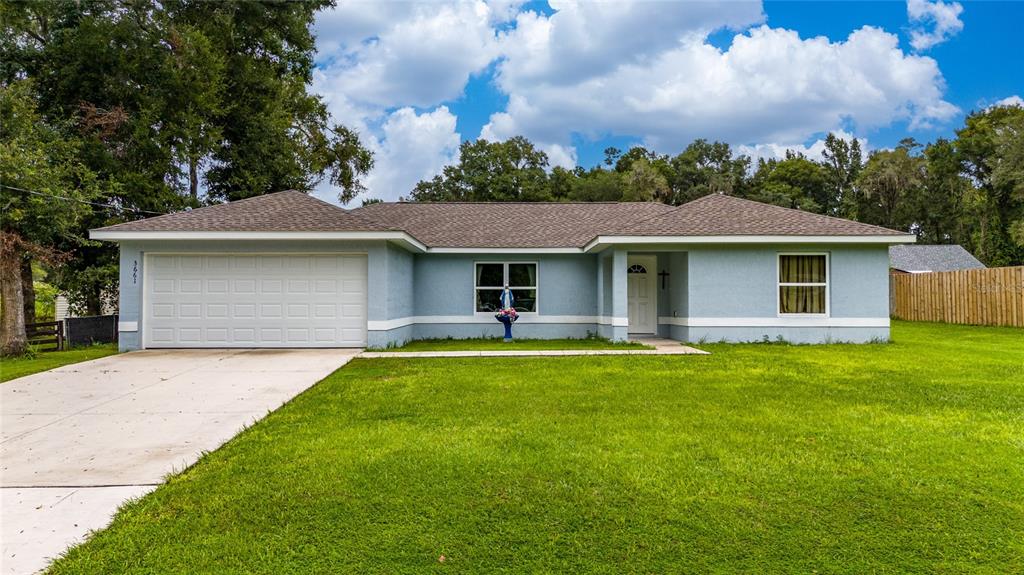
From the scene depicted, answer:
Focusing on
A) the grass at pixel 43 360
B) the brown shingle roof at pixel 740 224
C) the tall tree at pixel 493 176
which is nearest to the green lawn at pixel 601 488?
the brown shingle roof at pixel 740 224

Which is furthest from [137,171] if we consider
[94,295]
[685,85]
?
[685,85]

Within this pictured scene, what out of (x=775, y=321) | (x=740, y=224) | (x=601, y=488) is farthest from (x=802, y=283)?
(x=601, y=488)

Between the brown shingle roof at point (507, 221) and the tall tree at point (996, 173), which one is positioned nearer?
the brown shingle roof at point (507, 221)

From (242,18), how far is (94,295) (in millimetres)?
12099

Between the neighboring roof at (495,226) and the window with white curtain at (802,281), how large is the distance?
740 mm

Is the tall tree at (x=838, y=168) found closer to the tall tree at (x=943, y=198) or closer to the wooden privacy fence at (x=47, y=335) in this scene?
the tall tree at (x=943, y=198)

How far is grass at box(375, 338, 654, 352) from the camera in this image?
38.4ft

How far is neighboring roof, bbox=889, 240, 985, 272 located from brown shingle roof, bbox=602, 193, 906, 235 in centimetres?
2204

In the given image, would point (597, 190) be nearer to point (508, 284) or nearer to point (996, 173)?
point (996, 173)

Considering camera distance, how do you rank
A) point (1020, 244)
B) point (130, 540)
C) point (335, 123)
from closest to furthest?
1. point (130, 540)
2. point (335, 123)
3. point (1020, 244)

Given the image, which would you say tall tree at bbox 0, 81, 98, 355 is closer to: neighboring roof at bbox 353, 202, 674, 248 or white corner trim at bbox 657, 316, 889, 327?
neighboring roof at bbox 353, 202, 674, 248

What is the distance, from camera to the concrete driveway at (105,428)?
3.31m

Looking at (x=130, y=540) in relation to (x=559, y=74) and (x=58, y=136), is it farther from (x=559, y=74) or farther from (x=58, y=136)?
(x=559, y=74)

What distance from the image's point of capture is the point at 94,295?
17.3 metres
